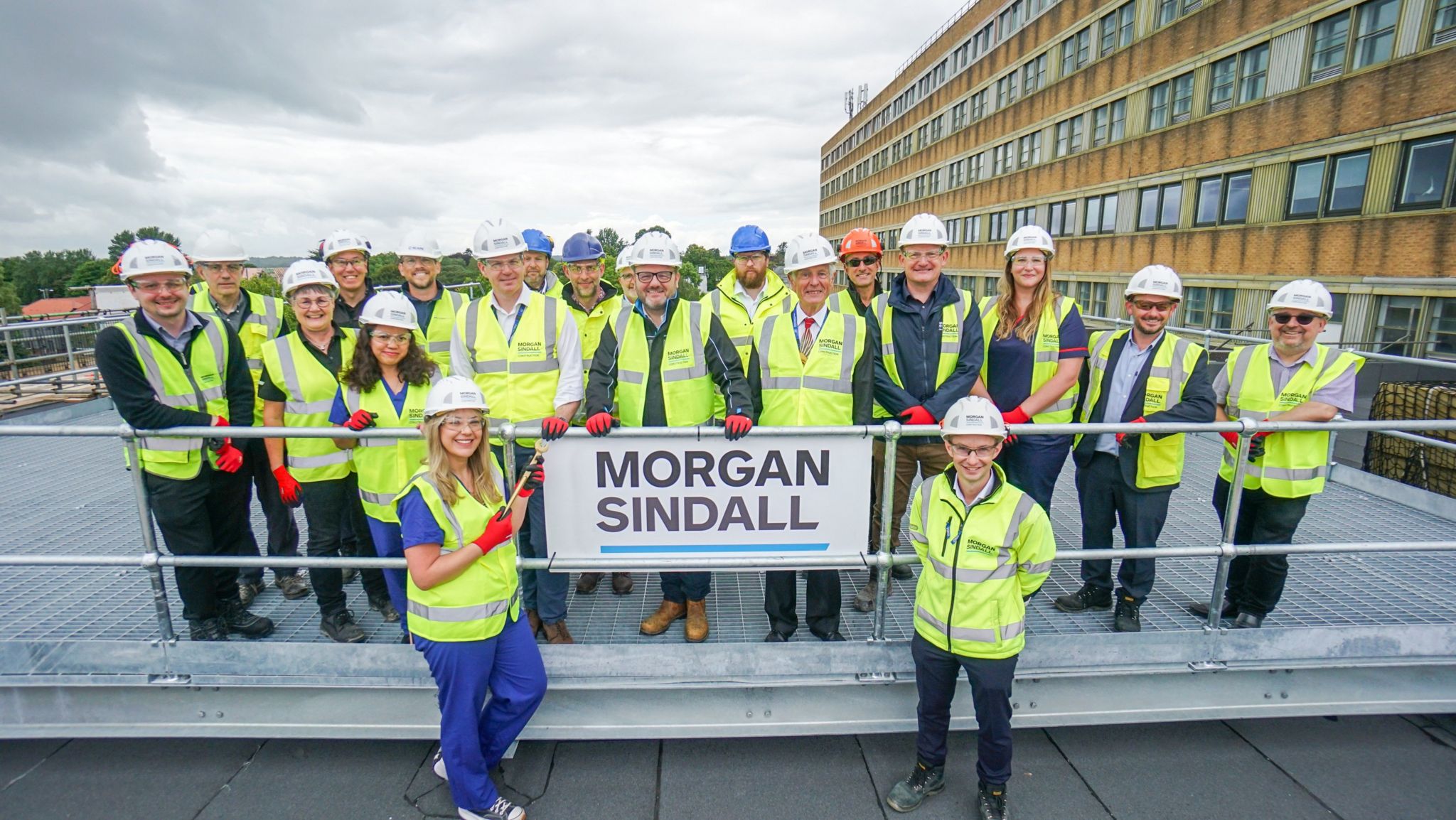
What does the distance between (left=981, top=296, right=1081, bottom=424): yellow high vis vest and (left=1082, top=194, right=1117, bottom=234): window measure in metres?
27.0

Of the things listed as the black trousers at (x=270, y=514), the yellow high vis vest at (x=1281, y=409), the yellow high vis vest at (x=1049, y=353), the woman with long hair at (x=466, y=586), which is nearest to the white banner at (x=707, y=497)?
the woman with long hair at (x=466, y=586)

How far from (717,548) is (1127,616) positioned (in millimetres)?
2229

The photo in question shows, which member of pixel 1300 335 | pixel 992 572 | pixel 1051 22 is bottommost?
pixel 992 572

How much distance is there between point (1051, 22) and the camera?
31.6 m

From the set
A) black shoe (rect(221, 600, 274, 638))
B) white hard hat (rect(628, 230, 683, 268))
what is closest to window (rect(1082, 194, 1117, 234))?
white hard hat (rect(628, 230, 683, 268))

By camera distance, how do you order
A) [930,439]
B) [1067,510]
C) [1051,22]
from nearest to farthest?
[930,439], [1067,510], [1051,22]

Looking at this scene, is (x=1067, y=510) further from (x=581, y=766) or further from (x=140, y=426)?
(x=140, y=426)

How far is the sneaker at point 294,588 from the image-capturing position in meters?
4.20

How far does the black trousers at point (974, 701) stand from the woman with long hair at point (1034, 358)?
1.35 metres

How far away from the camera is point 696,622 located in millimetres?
3748

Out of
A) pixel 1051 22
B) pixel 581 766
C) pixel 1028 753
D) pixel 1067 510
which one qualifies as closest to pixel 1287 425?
pixel 1028 753

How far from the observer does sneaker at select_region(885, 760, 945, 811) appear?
3.08 meters

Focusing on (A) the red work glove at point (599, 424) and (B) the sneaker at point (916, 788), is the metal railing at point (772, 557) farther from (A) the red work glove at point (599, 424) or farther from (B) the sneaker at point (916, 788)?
(B) the sneaker at point (916, 788)

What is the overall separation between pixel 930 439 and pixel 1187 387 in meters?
1.35
